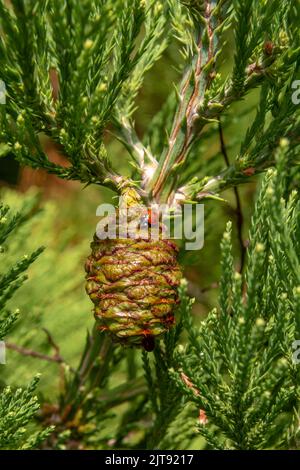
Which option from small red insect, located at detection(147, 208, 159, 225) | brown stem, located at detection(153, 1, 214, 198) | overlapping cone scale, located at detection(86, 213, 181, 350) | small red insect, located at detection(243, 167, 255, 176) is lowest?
overlapping cone scale, located at detection(86, 213, 181, 350)

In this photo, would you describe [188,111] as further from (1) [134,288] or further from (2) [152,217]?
(1) [134,288]

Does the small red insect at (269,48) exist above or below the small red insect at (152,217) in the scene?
above

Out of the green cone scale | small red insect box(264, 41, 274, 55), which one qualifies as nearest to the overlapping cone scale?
the green cone scale

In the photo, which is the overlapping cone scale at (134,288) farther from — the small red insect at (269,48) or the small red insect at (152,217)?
the small red insect at (269,48)

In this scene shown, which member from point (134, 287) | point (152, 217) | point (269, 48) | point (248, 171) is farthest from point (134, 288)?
point (269, 48)

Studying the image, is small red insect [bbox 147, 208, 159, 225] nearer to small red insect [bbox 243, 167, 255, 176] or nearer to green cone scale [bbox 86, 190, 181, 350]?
green cone scale [bbox 86, 190, 181, 350]

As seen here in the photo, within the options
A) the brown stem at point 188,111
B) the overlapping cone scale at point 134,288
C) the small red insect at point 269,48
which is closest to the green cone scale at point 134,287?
the overlapping cone scale at point 134,288

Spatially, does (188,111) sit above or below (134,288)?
above

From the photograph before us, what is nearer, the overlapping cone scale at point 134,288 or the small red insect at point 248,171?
the overlapping cone scale at point 134,288
